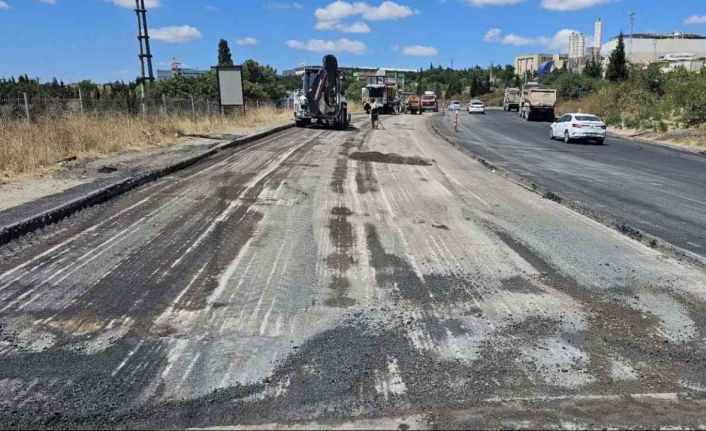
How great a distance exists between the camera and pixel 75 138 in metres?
15.0

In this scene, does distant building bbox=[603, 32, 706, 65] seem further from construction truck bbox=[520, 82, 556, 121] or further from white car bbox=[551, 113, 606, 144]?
white car bbox=[551, 113, 606, 144]

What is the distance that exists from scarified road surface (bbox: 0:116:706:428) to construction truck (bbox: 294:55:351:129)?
2077 centimetres

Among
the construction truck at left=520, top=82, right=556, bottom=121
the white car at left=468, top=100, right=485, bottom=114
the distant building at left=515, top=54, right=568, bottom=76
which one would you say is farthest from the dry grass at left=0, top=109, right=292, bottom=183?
the distant building at left=515, top=54, right=568, bottom=76

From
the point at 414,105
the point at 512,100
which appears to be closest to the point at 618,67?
the point at 512,100

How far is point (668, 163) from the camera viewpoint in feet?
62.6

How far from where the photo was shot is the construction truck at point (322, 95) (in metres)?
28.2

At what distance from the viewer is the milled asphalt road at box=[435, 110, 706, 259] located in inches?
354

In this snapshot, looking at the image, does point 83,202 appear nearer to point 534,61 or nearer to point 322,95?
point 322,95

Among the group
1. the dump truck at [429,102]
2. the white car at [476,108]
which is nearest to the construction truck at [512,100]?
the white car at [476,108]

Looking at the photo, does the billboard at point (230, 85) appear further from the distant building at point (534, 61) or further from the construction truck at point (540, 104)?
the distant building at point (534, 61)

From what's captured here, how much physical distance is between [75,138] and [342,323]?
13.4 m

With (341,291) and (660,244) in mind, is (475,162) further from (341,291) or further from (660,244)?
(341,291)

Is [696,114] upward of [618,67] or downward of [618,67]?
downward

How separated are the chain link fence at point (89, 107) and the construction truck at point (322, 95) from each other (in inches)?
217
